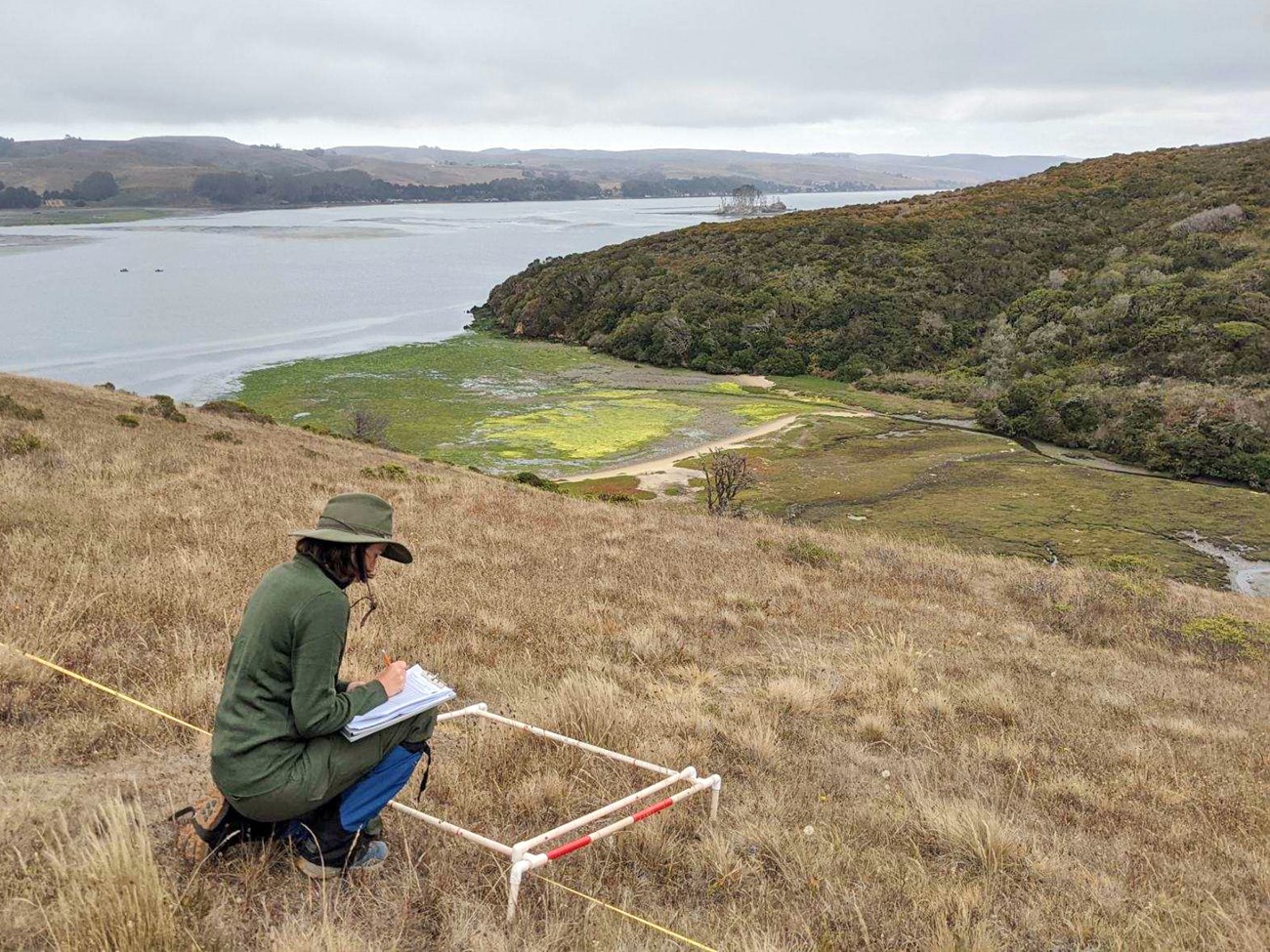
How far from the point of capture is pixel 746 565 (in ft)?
45.6

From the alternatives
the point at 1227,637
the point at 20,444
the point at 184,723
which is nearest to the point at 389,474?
the point at 20,444

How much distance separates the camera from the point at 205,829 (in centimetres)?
352

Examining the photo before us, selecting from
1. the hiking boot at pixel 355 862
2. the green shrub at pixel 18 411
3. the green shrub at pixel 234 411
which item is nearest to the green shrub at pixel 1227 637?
the hiking boot at pixel 355 862

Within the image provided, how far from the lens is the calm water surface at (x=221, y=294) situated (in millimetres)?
58719

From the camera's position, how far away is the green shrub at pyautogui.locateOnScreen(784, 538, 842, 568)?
1493 centimetres

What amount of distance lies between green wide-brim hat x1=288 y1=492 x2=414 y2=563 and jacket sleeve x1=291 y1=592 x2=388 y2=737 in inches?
9.0

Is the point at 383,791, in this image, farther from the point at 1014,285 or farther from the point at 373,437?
the point at 1014,285

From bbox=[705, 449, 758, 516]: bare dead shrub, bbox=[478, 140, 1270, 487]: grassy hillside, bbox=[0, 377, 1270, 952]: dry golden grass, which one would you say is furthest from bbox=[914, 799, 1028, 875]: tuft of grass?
bbox=[478, 140, 1270, 487]: grassy hillside

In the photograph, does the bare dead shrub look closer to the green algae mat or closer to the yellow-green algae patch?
the green algae mat

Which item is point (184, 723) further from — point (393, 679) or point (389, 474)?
point (389, 474)

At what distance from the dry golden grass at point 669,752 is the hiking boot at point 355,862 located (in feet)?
0.25

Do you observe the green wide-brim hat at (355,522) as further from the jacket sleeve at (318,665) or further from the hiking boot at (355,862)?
the hiking boot at (355,862)

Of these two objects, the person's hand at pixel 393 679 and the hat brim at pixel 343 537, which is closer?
the hat brim at pixel 343 537

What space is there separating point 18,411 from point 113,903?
64.7 feet
